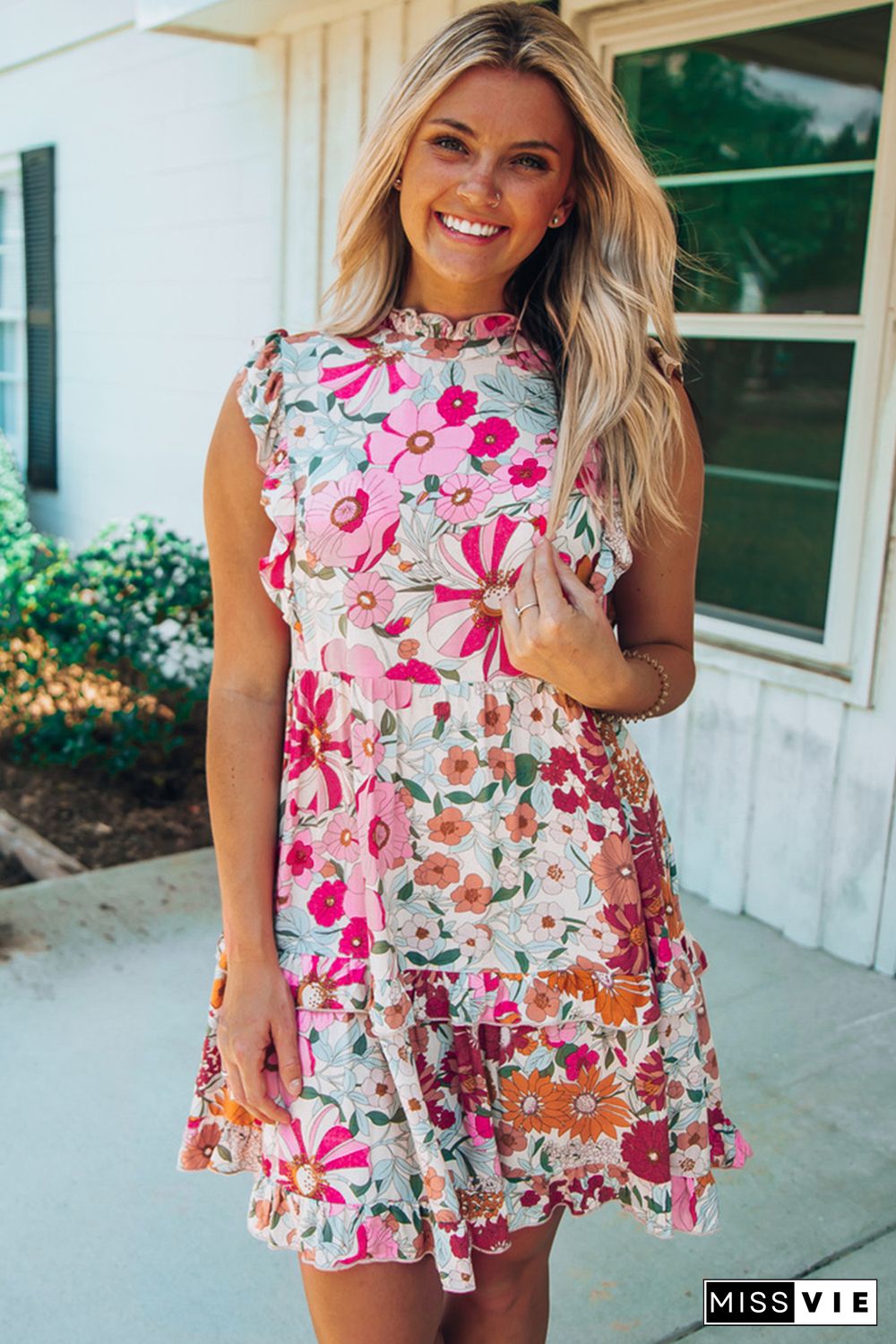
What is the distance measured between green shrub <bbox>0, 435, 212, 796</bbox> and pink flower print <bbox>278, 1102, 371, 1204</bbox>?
3.58m

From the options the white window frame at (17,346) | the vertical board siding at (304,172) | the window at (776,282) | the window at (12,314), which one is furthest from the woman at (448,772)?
the window at (12,314)

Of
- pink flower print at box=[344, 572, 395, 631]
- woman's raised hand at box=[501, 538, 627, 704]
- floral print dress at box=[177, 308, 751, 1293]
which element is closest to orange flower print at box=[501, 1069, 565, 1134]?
floral print dress at box=[177, 308, 751, 1293]

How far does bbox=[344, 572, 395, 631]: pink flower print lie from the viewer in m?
1.54

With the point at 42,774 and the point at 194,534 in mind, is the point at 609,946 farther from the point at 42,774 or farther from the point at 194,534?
the point at 194,534

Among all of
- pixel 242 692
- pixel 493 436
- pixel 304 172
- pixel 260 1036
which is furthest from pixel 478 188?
pixel 304 172

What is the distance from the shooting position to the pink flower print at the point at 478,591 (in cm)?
154

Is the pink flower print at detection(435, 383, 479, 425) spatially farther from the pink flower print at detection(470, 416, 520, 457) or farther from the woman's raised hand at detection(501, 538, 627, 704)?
the woman's raised hand at detection(501, 538, 627, 704)

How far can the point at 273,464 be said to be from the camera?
5.21ft

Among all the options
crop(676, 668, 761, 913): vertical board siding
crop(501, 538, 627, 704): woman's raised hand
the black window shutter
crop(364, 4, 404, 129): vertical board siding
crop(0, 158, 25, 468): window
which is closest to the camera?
crop(501, 538, 627, 704): woman's raised hand

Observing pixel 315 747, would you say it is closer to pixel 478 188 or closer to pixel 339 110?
pixel 478 188

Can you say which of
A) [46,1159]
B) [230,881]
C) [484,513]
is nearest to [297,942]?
[230,881]

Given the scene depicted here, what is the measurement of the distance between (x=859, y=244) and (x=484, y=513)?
2599 mm

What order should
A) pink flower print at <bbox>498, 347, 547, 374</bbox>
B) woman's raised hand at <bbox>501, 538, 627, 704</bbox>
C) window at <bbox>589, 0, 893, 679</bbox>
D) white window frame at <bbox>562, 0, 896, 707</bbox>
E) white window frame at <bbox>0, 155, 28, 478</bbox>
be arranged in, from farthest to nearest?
white window frame at <bbox>0, 155, 28, 478</bbox>
window at <bbox>589, 0, 893, 679</bbox>
white window frame at <bbox>562, 0, 896, 707</bbox>
pink flower print at <bbox>498, 347, 547, 374</bbox>
woman's raised hand at <bbox>501, 538, 627, 704</bbox>

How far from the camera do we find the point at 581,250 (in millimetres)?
1753
